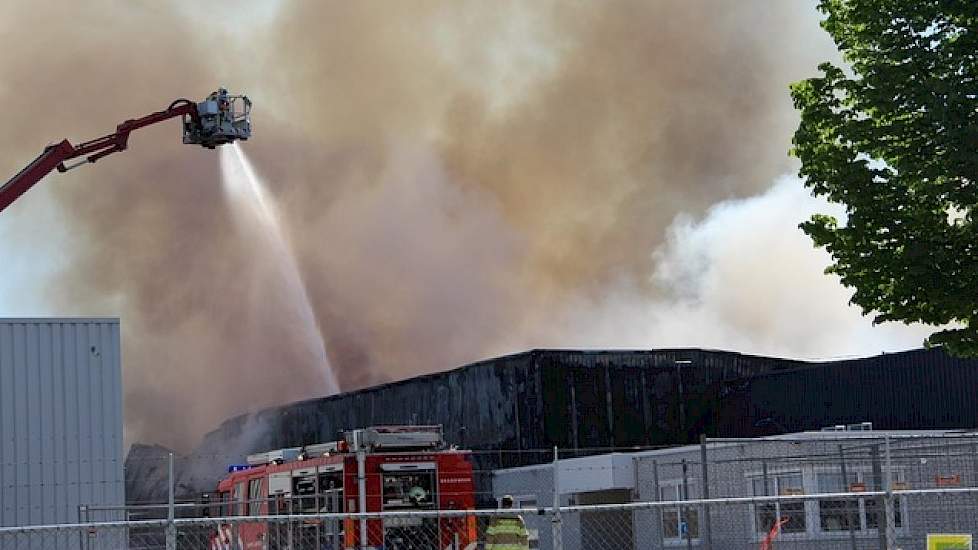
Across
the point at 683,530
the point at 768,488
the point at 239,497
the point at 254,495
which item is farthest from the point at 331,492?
the point at 683,530

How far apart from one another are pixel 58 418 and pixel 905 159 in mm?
12281

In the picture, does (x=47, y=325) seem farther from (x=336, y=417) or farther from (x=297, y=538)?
(x=336, y=417)

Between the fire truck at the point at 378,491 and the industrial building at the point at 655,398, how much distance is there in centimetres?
1514

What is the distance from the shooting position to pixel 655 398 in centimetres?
4375

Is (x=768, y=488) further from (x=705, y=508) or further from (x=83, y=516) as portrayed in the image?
(x=83, y=516)

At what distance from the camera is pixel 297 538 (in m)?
23.3

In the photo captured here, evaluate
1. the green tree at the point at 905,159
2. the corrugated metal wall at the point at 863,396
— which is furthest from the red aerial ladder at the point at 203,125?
the corrugated metal wall at the point at 863,396

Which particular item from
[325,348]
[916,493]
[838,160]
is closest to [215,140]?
[838,160]

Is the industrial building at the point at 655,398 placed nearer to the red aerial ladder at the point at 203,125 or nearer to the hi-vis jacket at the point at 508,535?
the red aerial ladder at the point at 203,125

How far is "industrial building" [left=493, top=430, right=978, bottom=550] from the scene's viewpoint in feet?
69.7

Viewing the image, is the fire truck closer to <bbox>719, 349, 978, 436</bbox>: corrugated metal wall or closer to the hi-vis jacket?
the hi-vis jacket

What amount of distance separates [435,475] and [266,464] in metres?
3.70

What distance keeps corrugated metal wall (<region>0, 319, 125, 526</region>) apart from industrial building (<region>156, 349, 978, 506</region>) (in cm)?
1825

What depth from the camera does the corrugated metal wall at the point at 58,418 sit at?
20.8 metres
